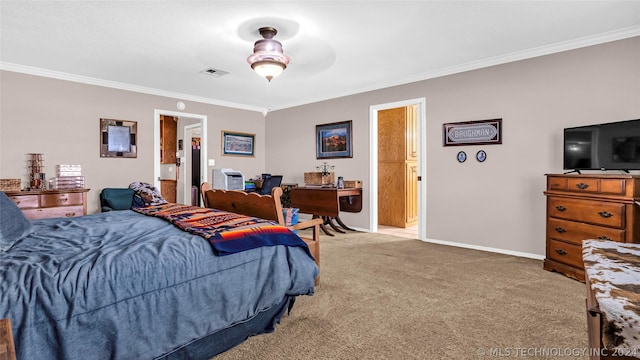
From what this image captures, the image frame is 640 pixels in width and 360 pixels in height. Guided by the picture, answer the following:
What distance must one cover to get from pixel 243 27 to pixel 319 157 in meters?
3.02

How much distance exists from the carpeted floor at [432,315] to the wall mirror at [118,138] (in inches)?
134

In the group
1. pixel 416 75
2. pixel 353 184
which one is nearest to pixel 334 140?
pixel 353 184

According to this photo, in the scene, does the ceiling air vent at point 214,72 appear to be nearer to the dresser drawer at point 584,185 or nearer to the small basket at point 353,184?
the small basket at point 353,184

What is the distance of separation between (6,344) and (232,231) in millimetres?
1052

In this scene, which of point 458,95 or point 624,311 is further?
point 458,95

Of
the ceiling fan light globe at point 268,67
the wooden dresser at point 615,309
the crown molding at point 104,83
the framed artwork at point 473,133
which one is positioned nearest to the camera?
the wooden dresser at point 615,309

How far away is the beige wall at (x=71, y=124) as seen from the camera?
373 cm

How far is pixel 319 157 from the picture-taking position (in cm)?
559

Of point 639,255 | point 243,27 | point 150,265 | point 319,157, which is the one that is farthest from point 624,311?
point 319,157

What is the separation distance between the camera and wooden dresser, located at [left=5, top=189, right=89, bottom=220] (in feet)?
11.5

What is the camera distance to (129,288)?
1212mm

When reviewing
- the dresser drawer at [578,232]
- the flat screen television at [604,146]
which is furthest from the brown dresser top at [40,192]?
the flat screen television at [604,146]

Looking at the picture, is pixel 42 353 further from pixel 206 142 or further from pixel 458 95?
pixel 206 142

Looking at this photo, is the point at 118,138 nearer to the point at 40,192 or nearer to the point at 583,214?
the point at 40,192
